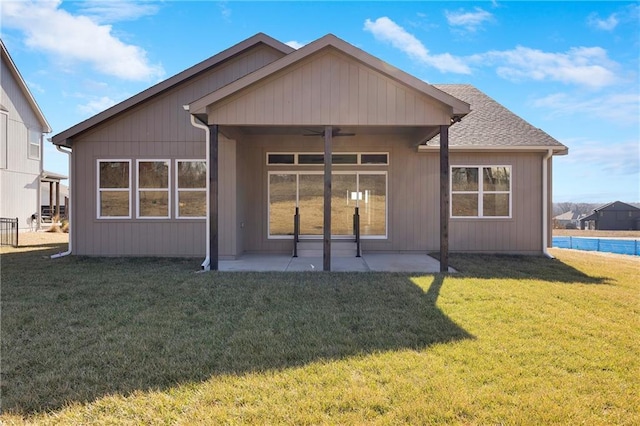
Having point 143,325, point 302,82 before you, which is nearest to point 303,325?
point 143,325

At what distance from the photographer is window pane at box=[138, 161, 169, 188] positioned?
9.45 m

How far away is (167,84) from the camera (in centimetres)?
909

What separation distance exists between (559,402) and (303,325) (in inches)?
97.5

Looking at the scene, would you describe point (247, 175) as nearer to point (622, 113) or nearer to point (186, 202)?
point (186, 202)

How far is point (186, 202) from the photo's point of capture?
9453mm

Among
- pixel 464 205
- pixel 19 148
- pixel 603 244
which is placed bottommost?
pixel 603 244

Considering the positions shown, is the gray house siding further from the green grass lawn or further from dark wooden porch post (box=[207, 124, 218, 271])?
dark wooden porch post (box=[207, 124, 218, 271])

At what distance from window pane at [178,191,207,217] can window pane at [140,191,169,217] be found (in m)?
0.41

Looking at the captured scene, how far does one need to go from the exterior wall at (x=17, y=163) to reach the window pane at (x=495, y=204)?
19481 mm

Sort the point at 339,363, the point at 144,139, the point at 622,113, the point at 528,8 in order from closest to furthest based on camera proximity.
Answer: the point at 339,363, the point at 144,139, the point at 528,8, the point at 622,113

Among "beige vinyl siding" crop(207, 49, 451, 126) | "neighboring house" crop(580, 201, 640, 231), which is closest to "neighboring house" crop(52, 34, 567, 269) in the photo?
"beige vinyl siding" crop(207, 49, 451, 126)

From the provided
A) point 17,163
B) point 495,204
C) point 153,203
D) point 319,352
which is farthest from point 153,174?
point 17,163

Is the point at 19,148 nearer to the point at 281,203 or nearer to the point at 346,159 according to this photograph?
the point at 281,203

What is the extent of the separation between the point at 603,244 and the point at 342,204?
512 inches
